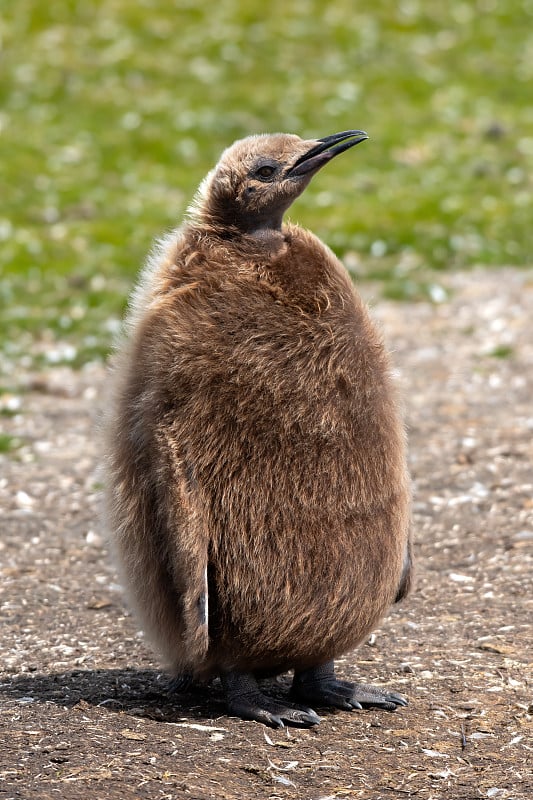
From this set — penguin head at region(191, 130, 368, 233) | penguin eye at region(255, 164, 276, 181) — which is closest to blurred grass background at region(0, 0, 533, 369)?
penguin head at region(191, 130, 368, 233)

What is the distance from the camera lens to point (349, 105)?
2038cm

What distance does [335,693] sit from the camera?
16.1ft

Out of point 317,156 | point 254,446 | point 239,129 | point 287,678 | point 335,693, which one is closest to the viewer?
point 254,446

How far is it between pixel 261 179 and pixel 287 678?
7.41 ft

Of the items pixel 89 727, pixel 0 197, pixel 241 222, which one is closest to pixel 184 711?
pixel 89 727

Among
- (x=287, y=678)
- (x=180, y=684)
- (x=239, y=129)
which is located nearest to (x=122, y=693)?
(x=180, y=684)

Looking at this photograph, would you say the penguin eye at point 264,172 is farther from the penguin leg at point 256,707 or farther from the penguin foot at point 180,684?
the penguin foot at point 180,684

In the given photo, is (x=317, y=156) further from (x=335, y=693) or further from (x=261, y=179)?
(x=335, y=693)

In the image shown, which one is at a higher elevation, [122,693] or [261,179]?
[261,179]

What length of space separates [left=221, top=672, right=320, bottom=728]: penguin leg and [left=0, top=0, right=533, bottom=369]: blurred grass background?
6.60 metres

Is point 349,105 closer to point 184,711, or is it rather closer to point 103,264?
point 103,264

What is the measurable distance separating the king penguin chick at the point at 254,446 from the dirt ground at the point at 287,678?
1.15ft

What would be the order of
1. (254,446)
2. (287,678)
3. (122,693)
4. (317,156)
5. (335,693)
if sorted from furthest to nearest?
(287,678) < (122,693) < (335,693) < (317,156) < (254,446)

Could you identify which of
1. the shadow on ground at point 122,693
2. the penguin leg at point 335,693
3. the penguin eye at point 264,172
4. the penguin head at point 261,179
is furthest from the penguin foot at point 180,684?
the penguin eye at point 264,172
